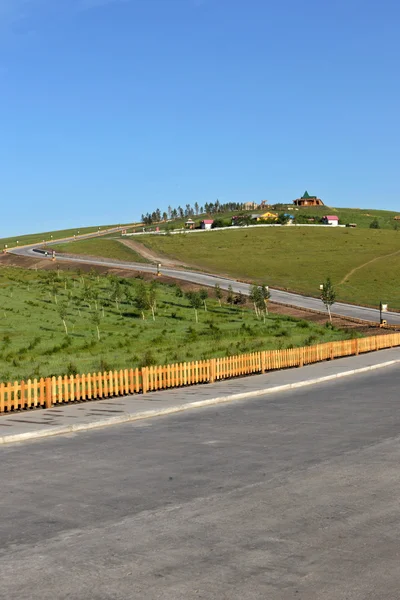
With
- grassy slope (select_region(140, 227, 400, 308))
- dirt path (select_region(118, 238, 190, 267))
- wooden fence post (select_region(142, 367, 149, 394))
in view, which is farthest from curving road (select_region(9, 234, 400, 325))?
wooden fence post (select_region(142, 367, 149, 394))

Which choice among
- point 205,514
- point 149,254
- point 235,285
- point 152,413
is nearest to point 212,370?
point 152,413

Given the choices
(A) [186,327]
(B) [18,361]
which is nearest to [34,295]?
(A) [186,327]

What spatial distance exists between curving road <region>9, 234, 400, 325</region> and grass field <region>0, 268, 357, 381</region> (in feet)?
23.3

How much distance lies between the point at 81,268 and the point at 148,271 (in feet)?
36.1

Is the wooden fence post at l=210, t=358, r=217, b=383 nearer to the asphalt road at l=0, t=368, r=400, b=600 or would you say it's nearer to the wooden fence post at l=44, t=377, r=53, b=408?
the wooden fence post at l=44, t=377, r=53, b=408

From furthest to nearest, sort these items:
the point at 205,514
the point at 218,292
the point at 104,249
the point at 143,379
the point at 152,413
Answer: the point at 104,249 < the point at 218,292 < the point at 143,379 < the point at 152,413 < the point at 205,514

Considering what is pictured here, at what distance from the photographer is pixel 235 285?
90.2 m

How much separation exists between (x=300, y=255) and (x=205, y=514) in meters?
114

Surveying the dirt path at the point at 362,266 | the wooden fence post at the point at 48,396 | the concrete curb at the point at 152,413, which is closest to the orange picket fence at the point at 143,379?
the wooden fence post at the point at 48,396

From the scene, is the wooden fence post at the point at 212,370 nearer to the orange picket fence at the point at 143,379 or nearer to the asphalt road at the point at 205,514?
the orange picket fence at the point at 143,379

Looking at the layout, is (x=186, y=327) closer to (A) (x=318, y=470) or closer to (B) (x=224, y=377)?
(B) (x=224, y=377)

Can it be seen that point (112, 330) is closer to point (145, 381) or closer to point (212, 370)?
point (212, 370)

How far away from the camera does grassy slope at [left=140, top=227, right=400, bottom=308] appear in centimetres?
9506

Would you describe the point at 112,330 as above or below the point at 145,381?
above
